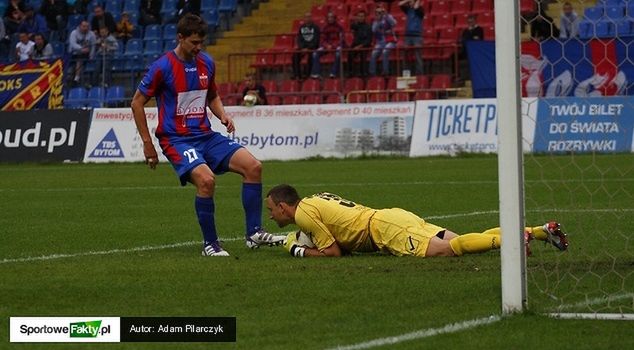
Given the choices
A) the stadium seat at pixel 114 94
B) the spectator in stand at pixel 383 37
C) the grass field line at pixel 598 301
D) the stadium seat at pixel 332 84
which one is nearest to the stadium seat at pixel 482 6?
the spectator in stand at pixel 383 37

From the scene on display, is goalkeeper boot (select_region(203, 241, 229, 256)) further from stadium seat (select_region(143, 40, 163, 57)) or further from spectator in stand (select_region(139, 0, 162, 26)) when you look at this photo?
spectator in stand (select_region(139, 0, 162, 26))

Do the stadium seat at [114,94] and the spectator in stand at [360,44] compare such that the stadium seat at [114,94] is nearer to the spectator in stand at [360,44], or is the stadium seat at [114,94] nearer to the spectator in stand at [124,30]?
the spectator in stand at [124,30]

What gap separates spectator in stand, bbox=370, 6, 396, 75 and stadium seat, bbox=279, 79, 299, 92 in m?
1.87

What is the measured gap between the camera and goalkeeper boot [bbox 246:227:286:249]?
35.8 feet

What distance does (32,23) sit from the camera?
37031 mm

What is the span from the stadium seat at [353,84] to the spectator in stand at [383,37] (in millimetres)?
371

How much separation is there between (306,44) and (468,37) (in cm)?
417

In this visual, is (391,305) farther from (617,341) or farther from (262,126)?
(262,126)

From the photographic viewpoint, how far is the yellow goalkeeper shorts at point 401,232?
32.7 ft

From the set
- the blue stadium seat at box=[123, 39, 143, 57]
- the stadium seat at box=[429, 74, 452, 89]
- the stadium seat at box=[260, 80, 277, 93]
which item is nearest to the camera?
the stadium seat at box=[429, 74, 452, 89]

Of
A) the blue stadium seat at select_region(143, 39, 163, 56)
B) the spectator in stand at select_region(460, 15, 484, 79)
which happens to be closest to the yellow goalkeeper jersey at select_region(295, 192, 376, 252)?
the spectator in stand at select_region(460, 15, 484, 79)

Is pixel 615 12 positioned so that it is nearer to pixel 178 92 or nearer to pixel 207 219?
pixel 178 92

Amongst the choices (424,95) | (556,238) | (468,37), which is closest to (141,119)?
(556,238)

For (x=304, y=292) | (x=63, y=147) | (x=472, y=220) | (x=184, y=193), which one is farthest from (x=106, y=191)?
(x=304, y=292)
